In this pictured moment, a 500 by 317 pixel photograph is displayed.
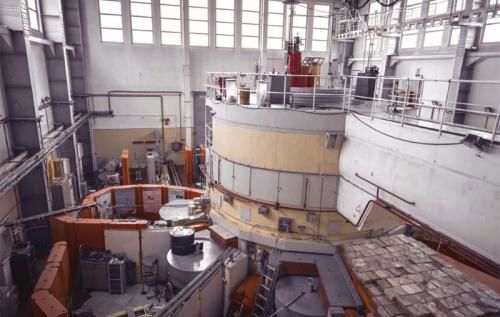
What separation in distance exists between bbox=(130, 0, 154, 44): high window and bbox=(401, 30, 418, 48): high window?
14500mm

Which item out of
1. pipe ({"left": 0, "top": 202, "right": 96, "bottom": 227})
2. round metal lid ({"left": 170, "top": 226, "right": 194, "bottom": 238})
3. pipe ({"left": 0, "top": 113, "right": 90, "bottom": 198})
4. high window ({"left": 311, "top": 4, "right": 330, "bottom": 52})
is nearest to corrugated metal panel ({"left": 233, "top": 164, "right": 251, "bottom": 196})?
round metal lid ({"left": 170, "top": 226, "right": 194, "bottom": 238})

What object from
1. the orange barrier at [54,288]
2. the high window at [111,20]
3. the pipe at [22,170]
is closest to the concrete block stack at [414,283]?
the orange barrier at [54,288]

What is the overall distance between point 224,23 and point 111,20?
6.66 metres

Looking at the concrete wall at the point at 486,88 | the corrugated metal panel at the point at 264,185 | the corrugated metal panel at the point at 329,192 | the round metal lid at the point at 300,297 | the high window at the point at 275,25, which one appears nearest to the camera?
the round metal lid at the point at 300,297

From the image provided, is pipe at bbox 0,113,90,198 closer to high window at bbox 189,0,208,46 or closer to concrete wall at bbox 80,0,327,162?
concrete wall at bbox 80,0,327,162

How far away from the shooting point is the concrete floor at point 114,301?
989cm

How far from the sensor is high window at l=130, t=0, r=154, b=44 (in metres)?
19.7

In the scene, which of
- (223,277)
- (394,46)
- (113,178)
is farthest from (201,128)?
(223,277)

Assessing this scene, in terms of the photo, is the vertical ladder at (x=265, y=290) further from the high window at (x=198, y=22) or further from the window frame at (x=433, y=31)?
the high window at (x=198, y=22)

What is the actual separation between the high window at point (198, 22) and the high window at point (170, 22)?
712 mm

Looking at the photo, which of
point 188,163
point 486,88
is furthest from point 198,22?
point 486,88

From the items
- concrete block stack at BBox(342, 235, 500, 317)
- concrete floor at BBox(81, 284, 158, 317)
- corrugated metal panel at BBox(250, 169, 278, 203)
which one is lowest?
concrete floor at BBox(81, 284, 158, 317)

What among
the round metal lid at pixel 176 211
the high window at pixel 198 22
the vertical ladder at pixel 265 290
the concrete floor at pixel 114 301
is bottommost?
the concrete floor at pixel 114 301

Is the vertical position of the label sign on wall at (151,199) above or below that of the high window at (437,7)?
below
